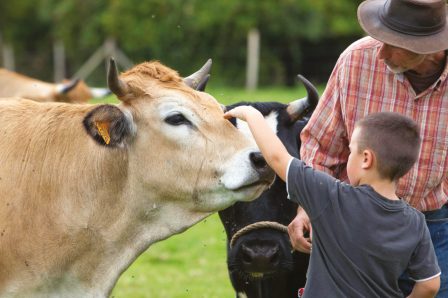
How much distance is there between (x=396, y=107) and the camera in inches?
199

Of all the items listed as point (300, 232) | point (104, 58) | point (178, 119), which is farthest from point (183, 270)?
point (104, 58)

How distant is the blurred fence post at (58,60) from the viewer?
38.3m

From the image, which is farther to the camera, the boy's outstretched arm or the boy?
the boy's outstretched arm

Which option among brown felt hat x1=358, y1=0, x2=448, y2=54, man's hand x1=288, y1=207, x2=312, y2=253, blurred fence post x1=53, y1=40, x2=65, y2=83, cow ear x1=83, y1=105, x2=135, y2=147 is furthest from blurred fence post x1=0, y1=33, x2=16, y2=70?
brown felt hat x1=358, y1=0, x2=448, y2=54

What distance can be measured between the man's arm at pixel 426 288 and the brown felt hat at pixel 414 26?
1113 mm

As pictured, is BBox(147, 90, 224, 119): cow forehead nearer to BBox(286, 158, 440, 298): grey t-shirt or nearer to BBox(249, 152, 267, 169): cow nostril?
BBox(249, 152, 267, 169): cow nostril

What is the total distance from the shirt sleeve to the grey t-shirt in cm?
91

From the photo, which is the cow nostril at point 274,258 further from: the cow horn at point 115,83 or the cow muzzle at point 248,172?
the cow horn at point 115,83

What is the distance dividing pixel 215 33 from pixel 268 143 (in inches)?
1240

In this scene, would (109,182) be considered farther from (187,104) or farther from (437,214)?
(437,214)

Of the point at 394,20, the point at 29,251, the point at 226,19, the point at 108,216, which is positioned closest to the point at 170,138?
the point at 108,216

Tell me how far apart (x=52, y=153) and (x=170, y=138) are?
28.2 inches

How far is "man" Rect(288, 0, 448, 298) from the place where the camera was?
4820 mm

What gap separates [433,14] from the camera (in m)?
4.82
